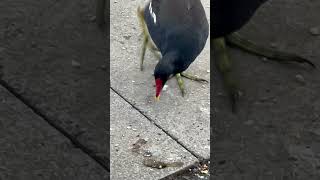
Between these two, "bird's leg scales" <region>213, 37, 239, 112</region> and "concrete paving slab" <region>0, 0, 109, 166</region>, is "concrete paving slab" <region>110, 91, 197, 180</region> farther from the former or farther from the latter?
"bird's leg scales" <region>213, 37, 239, 112</region>

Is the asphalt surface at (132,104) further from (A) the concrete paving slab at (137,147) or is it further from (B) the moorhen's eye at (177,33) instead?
(B) the moorhen's eye at (177,33)

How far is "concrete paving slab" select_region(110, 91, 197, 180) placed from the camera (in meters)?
3.24

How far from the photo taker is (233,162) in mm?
3336

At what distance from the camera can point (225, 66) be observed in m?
3.86

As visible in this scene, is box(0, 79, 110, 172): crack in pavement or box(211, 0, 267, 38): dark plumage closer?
box(0, 79, 110, 172): crack in pavement

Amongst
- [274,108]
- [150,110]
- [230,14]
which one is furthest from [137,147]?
[230,14]

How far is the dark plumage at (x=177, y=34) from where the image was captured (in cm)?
334

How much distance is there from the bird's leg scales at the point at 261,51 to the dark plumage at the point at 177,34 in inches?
Answer: 20.4

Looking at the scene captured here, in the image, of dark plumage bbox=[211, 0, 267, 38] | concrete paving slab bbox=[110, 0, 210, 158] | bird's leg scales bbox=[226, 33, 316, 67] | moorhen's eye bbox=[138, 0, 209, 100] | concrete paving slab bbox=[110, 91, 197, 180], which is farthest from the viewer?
bird's leg scales bbox=[226, 33, 316, 67]

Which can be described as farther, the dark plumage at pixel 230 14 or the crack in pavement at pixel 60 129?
the dark plumage at pixel 230 14

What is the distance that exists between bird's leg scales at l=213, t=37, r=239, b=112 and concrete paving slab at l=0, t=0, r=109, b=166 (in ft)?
2.13

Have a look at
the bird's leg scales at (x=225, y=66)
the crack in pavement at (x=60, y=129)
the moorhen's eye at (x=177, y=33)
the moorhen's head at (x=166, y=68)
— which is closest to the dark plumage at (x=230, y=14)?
the bird's leg scales at (x=225, y=66)

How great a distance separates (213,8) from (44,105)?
1046mm

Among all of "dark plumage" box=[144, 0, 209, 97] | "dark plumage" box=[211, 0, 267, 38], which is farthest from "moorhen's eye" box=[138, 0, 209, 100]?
"dark plumage" box=[211, 0, 267, 38]
